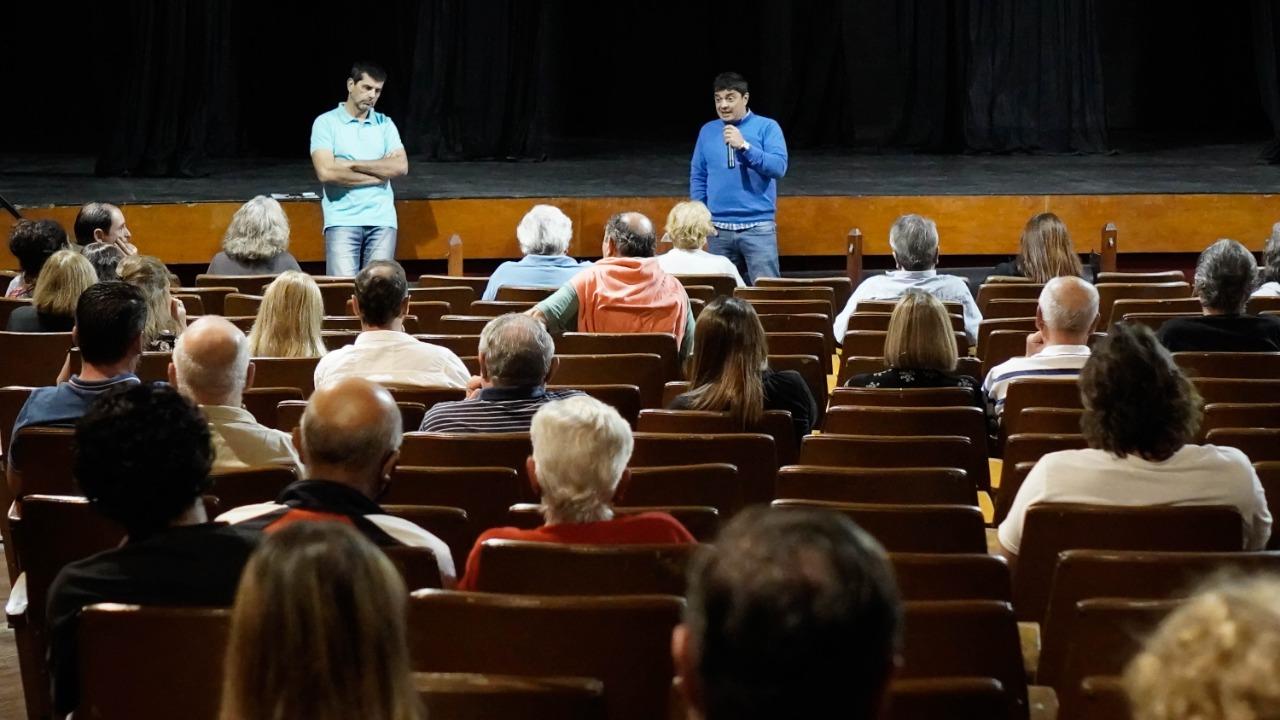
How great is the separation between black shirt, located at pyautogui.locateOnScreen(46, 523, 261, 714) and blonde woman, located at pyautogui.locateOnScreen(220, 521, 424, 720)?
70 centimetres

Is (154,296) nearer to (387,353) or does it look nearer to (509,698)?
(387,353)

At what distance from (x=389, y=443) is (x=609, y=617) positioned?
762 millimetres

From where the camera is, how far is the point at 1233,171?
11070 millimetres

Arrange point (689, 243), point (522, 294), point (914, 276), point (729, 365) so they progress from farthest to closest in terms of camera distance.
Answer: point (689, 243) → point (914, 276) → point (522, 294) → point (729, 365)

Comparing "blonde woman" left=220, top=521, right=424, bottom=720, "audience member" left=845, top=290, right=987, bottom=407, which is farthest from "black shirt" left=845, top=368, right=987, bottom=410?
"blonde woman" left=220, top=521, right=424, bottom=720

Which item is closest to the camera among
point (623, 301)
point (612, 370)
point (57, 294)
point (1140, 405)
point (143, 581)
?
point (143, 581)

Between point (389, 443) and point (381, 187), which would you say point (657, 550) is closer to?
point (389, 443)

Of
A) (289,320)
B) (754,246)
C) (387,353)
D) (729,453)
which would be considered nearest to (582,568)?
(729,453)

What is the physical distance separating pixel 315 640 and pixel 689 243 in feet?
18.7

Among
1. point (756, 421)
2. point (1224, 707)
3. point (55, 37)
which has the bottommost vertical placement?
point (756, 421)

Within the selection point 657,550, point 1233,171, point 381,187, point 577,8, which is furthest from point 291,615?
point 577,8

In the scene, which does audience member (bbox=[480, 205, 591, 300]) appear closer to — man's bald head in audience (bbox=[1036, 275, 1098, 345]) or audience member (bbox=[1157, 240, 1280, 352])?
man's bald head in audience (bbox=[1036, 275, 1098, 345])

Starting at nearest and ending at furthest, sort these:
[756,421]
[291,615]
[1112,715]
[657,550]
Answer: [291,615], [1112,715], [657,550], [756,421]

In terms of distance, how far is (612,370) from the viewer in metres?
4.95
